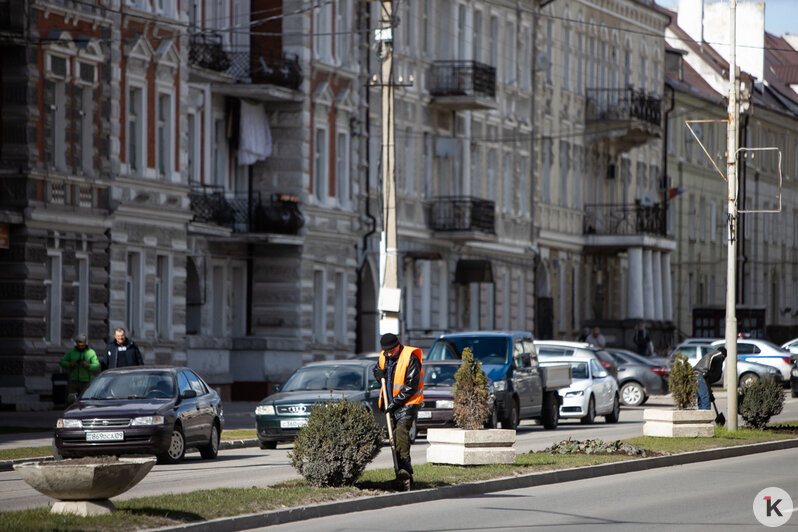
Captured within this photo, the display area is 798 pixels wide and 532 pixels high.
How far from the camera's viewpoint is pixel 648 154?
7719cm

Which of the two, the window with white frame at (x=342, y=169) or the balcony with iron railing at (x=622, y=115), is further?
the balcony with iron railing at (x=622, y=115)

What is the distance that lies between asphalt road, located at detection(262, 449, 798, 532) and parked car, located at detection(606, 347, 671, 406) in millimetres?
24184

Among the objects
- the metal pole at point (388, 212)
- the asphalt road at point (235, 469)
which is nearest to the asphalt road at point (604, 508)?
the asphalt road at point (235, 469)

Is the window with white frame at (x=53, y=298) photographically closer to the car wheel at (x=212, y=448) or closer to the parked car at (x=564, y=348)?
the car wheel at (x=212, y=448)

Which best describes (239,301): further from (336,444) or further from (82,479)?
(82,479)

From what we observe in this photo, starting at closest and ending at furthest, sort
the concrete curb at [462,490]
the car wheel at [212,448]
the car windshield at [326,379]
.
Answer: the concrete curb at [462,490], the car wheel at [212,448], the car windshield at [326,379]

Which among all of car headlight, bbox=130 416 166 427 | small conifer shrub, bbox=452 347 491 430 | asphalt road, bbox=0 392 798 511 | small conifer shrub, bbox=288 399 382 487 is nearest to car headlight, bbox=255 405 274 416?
asphalt road, bbox=0 392 798 511

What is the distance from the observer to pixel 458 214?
184ft

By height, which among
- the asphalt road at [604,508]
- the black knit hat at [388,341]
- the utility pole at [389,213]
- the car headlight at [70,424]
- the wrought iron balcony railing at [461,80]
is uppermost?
the wrought iron balcony railing at [461,80]

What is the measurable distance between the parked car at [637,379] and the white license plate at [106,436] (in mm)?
24693

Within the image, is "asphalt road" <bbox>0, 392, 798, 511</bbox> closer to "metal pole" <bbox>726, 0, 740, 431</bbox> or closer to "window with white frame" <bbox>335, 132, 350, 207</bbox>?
"metal pole" <bbox>726, 0, 740, 431</bbox>

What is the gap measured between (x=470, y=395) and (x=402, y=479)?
10.6ft

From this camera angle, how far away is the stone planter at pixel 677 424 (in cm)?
2855

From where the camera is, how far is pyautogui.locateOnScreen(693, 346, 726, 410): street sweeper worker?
103 ft
